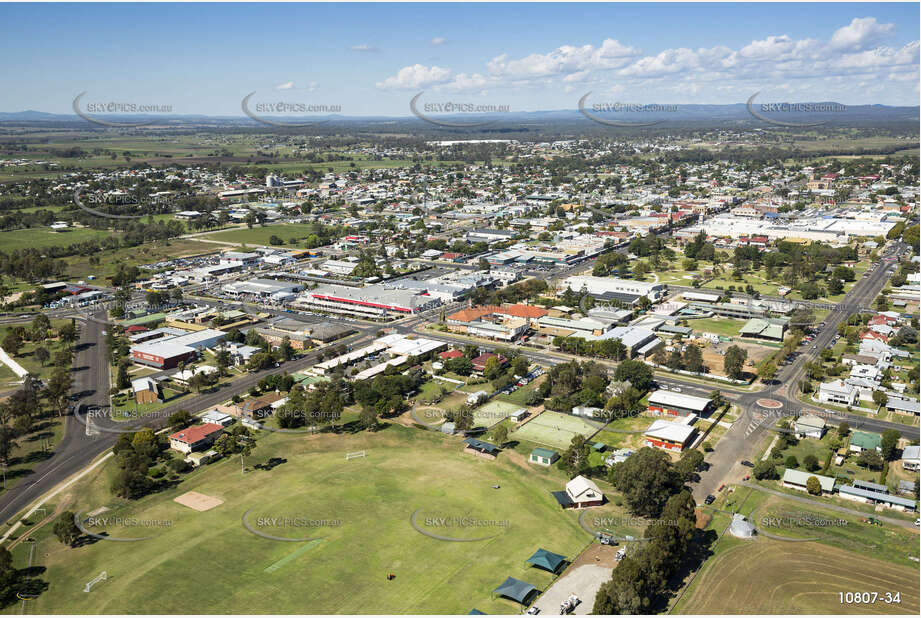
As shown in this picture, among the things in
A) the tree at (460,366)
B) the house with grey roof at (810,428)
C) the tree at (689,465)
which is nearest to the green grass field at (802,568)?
the tree at (689,465)

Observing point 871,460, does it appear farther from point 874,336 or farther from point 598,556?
point 874,336

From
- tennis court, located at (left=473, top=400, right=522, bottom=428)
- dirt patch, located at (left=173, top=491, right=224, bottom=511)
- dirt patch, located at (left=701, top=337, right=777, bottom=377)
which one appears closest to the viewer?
dirt patch, located at (left=173, top=491, right=224, bottom=511)

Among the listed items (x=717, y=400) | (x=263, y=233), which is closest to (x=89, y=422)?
(x=717, y=400)

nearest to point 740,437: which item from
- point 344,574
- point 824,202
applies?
point 344,574

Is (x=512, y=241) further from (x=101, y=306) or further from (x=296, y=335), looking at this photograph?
(x=101, y=306)

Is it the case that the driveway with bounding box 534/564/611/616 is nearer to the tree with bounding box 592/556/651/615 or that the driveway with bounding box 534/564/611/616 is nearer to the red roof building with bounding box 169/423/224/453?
the tree with bounding box 592/556/651/615

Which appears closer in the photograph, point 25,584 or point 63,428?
point 25,584

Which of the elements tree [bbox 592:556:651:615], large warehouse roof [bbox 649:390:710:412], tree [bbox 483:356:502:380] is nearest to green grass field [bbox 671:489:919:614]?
tree [bbox 592:556:651:615]
